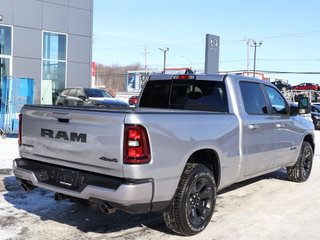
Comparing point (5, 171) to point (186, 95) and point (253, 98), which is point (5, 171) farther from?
point (253, 98)

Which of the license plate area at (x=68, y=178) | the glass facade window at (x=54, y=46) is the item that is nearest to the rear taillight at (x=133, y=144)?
the license plate area at (x=68, y=178)

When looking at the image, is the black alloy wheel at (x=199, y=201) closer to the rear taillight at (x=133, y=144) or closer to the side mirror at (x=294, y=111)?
the rear taillight at (x=133, y=144)

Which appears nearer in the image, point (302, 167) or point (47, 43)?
point (302, 167)

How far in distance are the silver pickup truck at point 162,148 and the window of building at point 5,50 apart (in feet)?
39.2

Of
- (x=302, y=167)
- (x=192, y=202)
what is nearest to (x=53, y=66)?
(x=302, y=167)

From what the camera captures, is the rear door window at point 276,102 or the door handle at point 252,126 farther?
the rear door window at point 276,102

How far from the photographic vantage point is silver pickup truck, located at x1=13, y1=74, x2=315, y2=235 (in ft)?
12.0

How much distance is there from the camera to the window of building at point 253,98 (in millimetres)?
5523

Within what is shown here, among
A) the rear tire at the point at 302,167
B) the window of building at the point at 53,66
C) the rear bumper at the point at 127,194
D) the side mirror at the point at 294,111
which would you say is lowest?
the rear tire at the point at 302,167

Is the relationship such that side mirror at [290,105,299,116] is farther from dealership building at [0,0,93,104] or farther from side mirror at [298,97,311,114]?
dealership building at [0,0,93,104]

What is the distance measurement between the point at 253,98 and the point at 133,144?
9.01 feet

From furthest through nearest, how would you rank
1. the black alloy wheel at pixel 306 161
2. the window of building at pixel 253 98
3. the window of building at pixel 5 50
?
1. the window of building at pixel 5 50
2. the black alloy wheel at pixel 306 161
3. the window of building at pixel 253 98

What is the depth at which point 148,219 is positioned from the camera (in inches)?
196

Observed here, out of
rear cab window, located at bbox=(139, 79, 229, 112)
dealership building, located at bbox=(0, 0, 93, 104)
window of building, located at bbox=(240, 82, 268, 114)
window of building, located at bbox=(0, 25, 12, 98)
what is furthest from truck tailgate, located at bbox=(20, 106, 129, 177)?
window of building, located at bbox=(0, 25, 12, 98)
